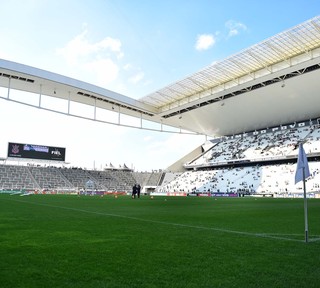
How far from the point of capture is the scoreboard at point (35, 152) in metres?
58.2

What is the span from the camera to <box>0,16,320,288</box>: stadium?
172 inches

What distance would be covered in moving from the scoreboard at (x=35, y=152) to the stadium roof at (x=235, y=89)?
16.4 metres

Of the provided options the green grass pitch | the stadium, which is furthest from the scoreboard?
the green grass pitch

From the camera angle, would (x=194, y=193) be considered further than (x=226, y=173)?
No

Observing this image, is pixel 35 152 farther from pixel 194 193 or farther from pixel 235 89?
pixel 235 89

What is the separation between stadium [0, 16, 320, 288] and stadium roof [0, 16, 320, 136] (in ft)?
0.61

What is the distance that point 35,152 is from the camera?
198ft

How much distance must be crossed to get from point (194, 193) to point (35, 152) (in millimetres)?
29279

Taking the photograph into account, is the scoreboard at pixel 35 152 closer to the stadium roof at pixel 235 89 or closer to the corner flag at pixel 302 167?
the stadium roof at pixel 235 89

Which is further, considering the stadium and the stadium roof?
the stadium roof

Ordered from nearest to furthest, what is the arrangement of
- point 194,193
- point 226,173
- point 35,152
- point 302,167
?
point 302,167
point 194,193
point 226,173
point 35,152

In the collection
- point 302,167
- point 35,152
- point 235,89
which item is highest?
point 235,89

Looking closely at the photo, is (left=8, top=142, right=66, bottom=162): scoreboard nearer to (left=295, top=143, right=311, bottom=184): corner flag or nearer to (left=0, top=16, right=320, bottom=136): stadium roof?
(left=0, top=16, right=320, bottom=136): stadium roof

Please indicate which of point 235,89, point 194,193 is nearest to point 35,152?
point 194,193
